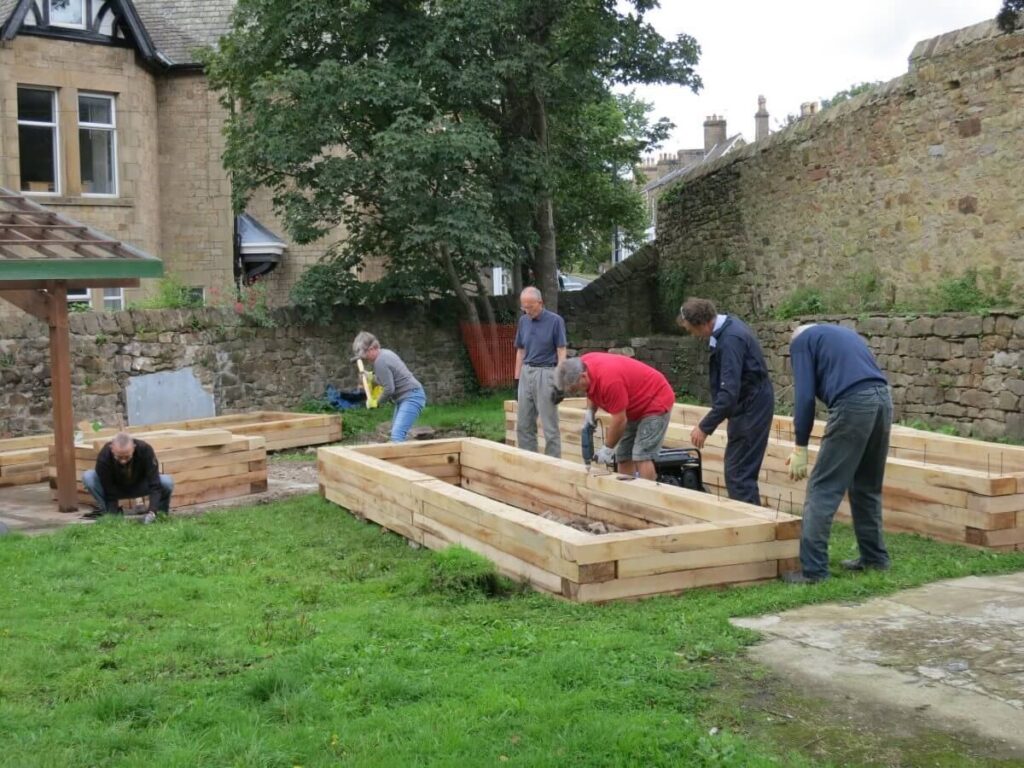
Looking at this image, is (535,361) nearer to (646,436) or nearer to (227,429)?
(646,436)

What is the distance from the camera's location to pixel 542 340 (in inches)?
418

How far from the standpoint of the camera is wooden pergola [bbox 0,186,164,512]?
32.3 feet

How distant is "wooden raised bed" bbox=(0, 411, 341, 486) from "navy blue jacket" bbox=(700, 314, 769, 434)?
7151 mm

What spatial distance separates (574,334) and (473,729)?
699 inches

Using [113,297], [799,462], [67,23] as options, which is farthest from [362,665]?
[67,23]

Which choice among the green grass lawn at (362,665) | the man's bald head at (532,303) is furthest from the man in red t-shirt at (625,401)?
the man's bald head at (532,303)

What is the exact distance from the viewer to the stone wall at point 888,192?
39.9ft

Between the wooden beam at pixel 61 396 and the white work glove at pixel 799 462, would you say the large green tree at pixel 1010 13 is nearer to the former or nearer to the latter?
the white work glove at pixel 799 462

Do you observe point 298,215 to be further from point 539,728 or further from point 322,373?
point 539,728

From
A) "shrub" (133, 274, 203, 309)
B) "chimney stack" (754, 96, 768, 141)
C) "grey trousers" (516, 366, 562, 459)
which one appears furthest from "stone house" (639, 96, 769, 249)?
"grey trousers" (516, 366, 562, 459)

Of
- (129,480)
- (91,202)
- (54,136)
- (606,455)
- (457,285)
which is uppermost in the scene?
(54,136)

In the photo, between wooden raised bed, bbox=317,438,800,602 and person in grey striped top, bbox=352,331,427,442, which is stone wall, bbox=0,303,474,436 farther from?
wooden raised bed, bbox=317,438,800,602

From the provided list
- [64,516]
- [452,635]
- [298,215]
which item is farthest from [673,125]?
[452,635]

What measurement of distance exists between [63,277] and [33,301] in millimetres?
737
